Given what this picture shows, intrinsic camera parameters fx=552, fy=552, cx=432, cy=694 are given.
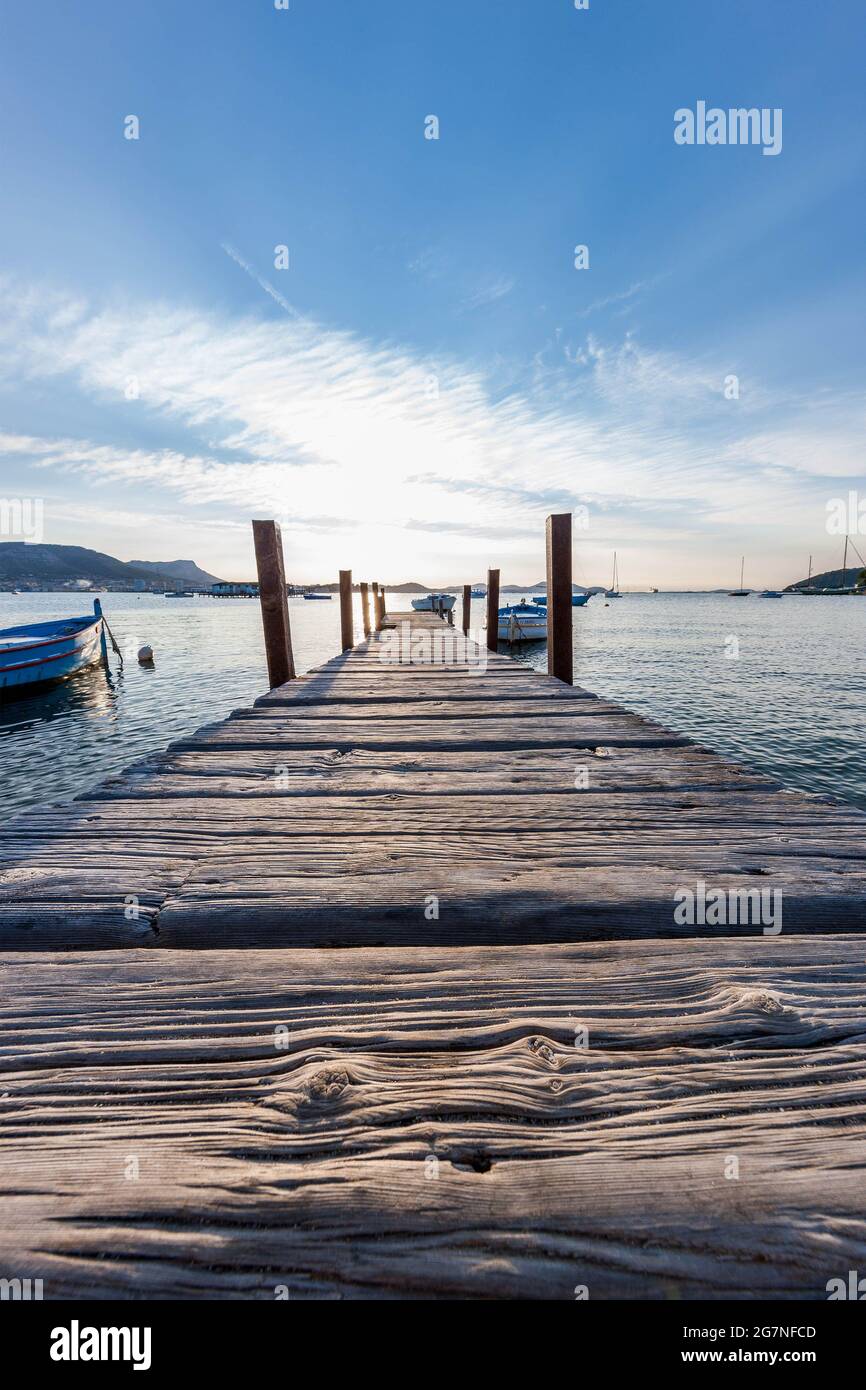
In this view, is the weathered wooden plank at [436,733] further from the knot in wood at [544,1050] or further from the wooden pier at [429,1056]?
the knot in wood at [544,1050]

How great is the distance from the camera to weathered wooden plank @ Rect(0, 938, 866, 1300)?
0.83 m

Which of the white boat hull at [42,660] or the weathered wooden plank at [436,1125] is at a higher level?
the white boat hull at [42,660]

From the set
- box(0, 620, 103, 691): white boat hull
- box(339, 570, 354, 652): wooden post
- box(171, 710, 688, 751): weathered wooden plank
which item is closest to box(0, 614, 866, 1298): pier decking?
box(171, 710, 688, 751): weathered wooden plank

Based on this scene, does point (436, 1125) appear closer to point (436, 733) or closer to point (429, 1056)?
point (429, 1056)

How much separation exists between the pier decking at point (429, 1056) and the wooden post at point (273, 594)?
480 cm

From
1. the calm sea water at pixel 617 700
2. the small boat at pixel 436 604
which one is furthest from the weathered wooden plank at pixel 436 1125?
the small boat at pixel 436 604

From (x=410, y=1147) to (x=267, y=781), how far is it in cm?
224

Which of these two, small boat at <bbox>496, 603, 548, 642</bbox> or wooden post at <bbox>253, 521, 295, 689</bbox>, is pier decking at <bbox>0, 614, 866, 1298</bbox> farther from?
small boat at <bbox>496, 603, 548, 642</bbox>

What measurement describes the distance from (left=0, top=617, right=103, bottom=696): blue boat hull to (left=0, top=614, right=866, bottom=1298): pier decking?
17.2 meters

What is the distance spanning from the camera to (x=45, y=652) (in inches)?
672

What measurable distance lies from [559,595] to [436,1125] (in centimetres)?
665

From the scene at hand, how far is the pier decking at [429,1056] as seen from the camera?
33.1 inches

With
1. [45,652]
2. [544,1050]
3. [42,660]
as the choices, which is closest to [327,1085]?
[544,1050]
